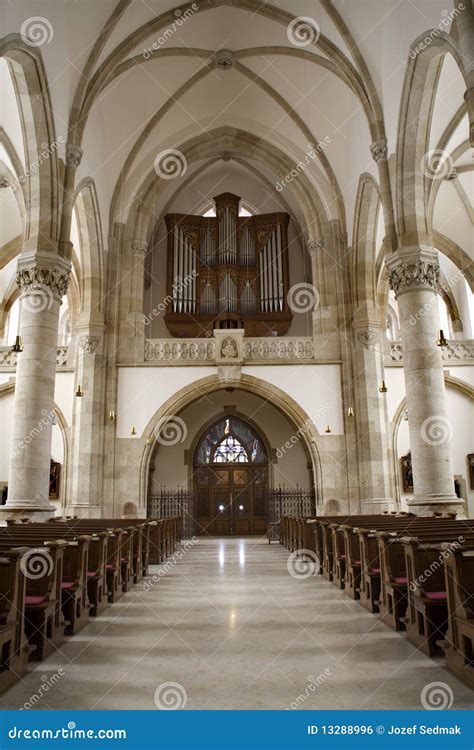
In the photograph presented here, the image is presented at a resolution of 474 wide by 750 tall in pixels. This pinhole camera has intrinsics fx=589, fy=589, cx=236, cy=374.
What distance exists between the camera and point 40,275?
37.1 ft

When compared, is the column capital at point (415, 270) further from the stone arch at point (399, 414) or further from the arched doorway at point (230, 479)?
the arched doorway at point (230, 479)

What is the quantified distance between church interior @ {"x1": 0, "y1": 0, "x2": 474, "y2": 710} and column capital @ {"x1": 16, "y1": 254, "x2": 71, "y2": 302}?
0.16 ft

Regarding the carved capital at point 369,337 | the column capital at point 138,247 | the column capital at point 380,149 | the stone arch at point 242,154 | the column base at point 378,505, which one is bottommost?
the column base at point 378,505

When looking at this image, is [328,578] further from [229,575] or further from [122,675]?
[122,675]

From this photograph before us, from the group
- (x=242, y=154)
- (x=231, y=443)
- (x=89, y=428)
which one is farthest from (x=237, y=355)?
(x=242, y=154)

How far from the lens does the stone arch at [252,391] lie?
55.3 ft

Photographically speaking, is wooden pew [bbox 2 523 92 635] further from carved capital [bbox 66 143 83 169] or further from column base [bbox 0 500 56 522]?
carved capital [bbox 66 143 83 169]

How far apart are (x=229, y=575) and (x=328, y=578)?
1563mm

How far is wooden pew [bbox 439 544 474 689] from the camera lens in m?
3.79

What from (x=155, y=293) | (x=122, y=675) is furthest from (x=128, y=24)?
(x=122, y=675)

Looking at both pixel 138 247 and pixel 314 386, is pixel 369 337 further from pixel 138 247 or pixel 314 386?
pixel 138 247

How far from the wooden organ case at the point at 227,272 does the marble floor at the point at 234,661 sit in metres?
13.1

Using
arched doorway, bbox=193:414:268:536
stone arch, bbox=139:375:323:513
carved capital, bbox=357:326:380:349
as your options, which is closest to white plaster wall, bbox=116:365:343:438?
stone arch, bbox=139:375:323:513

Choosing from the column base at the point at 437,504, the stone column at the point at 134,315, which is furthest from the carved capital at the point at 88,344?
the column base at the point at 437,504
